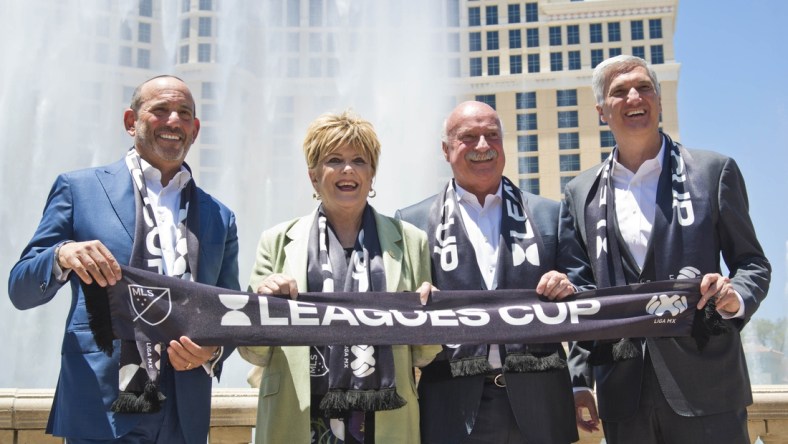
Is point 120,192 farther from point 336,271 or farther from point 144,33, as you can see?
point 144,33

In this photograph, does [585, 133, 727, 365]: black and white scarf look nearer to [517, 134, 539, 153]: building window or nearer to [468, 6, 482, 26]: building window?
[517, 134, 539, 153]: building window

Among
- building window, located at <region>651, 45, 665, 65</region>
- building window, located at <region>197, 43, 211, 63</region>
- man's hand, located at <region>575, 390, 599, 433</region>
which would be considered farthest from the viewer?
building window, located at <region>651, 45, 665, 65</region>

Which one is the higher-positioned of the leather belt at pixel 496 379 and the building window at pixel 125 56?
the building window at pixel 125 56

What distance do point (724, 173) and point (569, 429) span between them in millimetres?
1426

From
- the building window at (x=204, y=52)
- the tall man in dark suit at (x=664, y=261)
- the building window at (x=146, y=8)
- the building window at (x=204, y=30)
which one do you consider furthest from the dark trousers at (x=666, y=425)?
the building window at (x=146, y=8)

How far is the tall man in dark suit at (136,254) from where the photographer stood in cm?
328

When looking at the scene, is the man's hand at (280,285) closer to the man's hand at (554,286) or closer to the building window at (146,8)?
the man's hand at (554,286)

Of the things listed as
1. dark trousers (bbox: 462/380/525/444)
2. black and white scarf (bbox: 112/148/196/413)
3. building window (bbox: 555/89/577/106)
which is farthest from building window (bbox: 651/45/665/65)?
black and white scarf (bbox: 112/148/196/413)

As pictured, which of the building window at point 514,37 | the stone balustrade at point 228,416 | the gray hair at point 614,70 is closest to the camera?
the gray hair at point 614,70

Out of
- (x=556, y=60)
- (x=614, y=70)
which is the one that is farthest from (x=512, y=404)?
(x=556, y=60)

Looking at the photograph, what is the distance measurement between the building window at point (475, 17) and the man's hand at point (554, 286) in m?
69.7

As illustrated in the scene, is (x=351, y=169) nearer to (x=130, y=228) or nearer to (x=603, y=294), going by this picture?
(x=130, y=228)

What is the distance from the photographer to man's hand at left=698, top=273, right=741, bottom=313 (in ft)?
11.6

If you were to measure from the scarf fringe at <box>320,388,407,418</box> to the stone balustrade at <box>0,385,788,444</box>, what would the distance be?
1.31 meters
